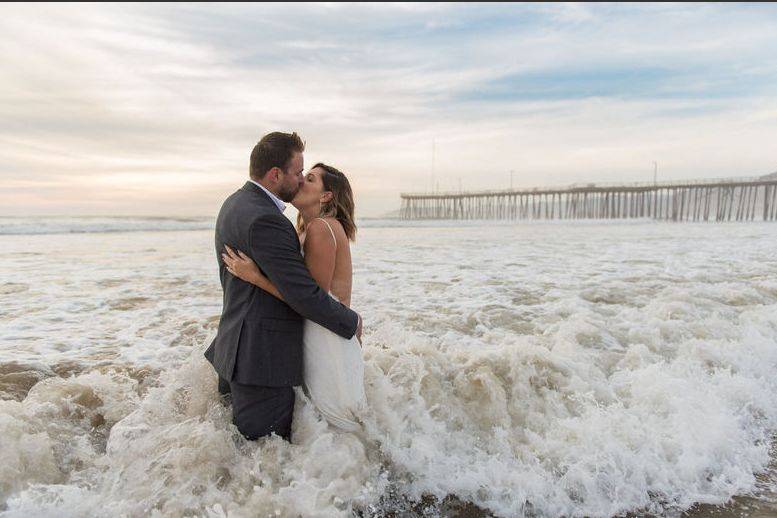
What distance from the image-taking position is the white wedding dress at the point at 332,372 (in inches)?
119

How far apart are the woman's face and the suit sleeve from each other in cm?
42

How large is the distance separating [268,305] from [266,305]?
0.04 feet

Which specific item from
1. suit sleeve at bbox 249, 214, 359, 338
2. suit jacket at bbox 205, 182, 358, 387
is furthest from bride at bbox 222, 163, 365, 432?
suit sleeve at bbox 249, 214, 359, 338

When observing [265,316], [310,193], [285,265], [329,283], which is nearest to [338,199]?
[310,193]

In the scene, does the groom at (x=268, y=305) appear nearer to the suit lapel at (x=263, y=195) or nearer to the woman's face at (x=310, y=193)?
the suit lapel at (x=263, y=195)

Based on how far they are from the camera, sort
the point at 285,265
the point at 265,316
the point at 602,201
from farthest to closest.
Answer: the point at 602,201, the point at 265,316, the point at 285,265

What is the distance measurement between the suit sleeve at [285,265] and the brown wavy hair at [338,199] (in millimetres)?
508

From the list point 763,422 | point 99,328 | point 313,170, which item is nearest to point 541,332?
point 763,422

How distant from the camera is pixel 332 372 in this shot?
10.0 ft

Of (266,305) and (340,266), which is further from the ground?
(340,266)

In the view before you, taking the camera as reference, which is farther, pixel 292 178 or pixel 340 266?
pixel 340 266

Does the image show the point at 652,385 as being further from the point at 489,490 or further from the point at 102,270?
the point at 102,270

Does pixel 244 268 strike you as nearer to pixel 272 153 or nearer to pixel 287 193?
pixel 287 193

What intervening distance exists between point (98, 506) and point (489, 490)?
6.77ft
